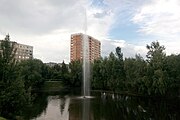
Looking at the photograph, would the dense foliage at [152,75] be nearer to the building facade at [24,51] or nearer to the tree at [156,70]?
the tree at [156,70]

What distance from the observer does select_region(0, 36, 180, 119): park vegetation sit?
88.5ft

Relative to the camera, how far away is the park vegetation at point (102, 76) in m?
27.0

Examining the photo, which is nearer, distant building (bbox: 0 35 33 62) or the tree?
the tree

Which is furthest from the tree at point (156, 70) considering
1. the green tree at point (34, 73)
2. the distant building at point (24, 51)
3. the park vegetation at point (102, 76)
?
the distant building at point (24, 51)

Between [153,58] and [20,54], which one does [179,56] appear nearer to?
[153,58]

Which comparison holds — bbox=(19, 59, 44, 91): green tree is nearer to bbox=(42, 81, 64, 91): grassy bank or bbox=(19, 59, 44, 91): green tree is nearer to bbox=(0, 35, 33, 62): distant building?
bbox=(42, 81, 64, 91): grassy bank

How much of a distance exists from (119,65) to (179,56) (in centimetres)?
3283

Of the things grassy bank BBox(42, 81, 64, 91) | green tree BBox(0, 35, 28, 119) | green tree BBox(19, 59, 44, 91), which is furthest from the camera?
grassy bank BBox(42, 81, 64, 91)

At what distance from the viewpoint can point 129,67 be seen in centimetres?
8512

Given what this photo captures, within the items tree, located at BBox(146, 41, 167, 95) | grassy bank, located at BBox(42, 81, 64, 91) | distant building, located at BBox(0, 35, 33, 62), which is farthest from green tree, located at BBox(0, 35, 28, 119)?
distant building, located at BBox(0, 35, 33, 62)

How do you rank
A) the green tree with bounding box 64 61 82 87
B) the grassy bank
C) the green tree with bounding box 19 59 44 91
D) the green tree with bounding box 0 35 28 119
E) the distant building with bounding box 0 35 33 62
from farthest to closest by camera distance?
the distant building with bounding box 0 35 33 62
the green tree with bounding box 64 61 82 87
the grassy bank
the green tree with bounding box 19 59 44 91
the green tree with bounding box 0 35 28 119

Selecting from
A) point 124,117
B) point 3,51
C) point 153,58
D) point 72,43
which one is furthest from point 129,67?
point 72,43

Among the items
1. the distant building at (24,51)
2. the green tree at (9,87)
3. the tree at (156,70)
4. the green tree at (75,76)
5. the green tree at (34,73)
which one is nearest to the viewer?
A: the green tree at (9,87)

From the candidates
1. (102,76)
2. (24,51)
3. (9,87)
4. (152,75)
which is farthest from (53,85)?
(9,87)
